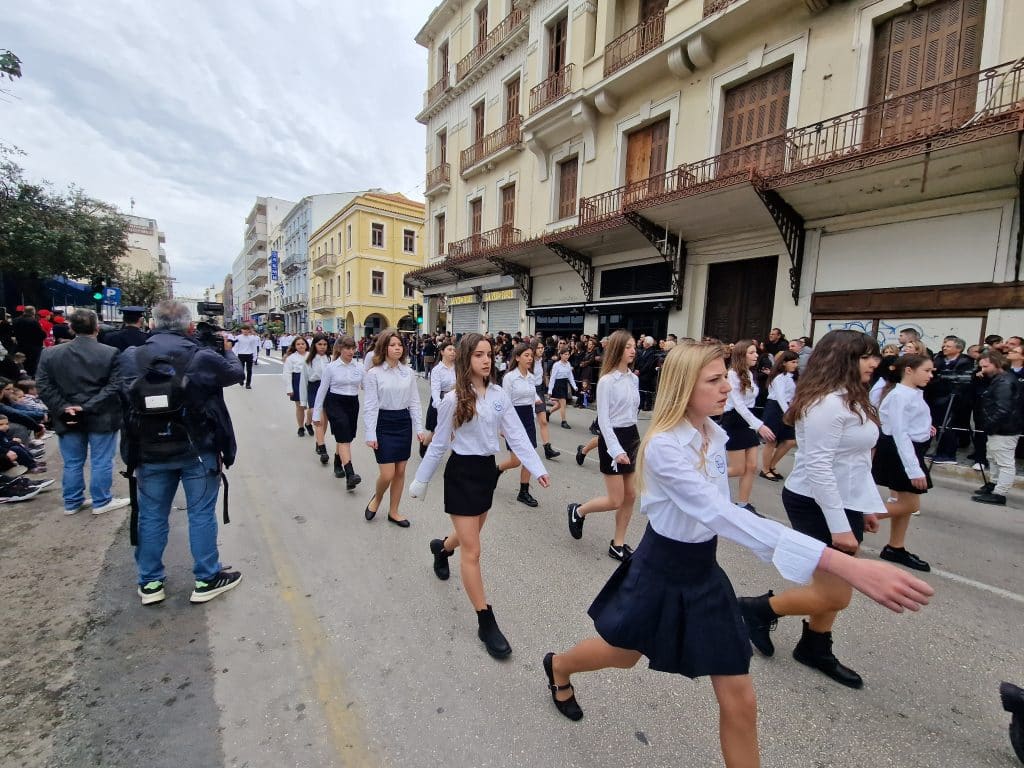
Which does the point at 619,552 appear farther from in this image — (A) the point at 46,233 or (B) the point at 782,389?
(A) the point at 46,233

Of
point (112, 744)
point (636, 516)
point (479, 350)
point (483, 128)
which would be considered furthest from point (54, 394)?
point (483, 128)

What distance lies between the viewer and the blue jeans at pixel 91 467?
441 cm

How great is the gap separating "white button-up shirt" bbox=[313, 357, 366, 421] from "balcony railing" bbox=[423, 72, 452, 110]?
2189 centimetres

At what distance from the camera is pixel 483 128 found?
21438 millimetres

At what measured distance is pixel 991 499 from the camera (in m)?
5.72

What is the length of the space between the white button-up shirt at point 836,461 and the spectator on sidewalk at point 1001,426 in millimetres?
4705

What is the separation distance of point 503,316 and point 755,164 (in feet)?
40.7

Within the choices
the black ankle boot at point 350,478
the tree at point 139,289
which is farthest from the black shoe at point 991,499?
the tree at point 139,289

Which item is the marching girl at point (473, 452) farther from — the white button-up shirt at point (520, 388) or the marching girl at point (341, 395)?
the marching girl at point (341, 395)

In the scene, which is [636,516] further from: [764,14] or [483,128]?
[483,128]

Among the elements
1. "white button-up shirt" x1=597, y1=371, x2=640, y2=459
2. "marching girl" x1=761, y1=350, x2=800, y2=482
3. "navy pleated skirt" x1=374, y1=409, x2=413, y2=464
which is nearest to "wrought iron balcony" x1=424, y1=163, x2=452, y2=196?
"marching girl" x1=761, y1=350, x2=800, y2=482

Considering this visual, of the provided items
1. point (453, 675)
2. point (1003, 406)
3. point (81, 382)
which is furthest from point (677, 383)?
point (1003, 406)

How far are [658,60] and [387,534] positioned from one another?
14.6 meters

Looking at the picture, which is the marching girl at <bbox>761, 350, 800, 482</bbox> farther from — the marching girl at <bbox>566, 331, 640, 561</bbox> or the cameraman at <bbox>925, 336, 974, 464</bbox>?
the cameraman at <bbox>925, 336, 974, 464</bbox>
